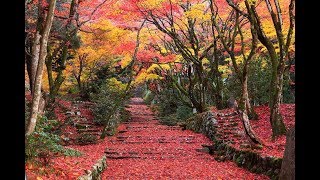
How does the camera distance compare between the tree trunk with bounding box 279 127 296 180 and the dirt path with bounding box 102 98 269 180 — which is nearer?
the tree trunk with bounding box 279 127 296 180

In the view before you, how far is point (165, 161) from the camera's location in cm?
1137

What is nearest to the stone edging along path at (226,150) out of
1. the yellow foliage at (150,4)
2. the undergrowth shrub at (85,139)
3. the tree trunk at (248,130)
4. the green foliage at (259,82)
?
the tree trunk at (248,130)

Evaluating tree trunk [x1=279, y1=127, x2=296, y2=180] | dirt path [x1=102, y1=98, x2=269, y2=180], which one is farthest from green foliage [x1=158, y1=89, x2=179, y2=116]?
tree trunk [x1=279, y1=127, x2=296, y2=180]

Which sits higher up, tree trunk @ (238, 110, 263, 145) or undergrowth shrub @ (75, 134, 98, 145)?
tree trunk @ (238, 110, 263, 145)

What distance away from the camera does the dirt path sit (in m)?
8.90

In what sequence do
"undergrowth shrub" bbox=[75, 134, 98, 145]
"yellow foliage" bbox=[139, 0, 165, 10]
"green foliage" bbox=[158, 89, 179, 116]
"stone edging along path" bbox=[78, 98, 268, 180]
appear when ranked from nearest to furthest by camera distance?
"stone edging along path" bbox=[78, 98, 268, 180] → "undergrowth shrub" bbox=[75, 134, 98, 145] → "yellow foliage" bbox=[139, 0, 165, 10] → "green foliage" bbox=[158, 89, 179, 116]

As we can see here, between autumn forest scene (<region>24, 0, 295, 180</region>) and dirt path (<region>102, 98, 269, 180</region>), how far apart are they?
0.12ft

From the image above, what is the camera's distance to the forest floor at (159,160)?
22.3 ft

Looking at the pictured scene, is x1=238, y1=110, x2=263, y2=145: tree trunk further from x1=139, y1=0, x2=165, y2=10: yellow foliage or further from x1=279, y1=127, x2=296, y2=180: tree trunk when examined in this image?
x1=139, y1=0, x2=165, y2=10: yellow foliage

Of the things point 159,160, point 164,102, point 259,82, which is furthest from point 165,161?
point 164,102

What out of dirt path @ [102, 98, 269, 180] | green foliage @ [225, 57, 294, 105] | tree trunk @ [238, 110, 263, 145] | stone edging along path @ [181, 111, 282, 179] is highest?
green foliage @ [225, 57, 294, 105]

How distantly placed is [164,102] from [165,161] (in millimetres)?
17787

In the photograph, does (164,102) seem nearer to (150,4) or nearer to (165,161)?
(150,4)
